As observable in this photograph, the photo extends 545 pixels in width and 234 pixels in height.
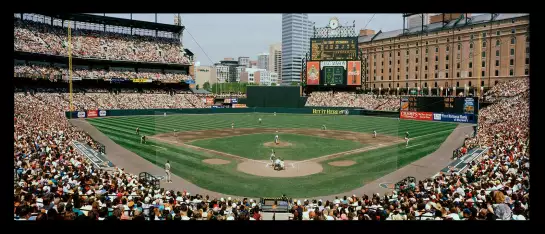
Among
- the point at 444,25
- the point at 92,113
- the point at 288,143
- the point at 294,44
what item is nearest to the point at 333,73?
the point at 444,25

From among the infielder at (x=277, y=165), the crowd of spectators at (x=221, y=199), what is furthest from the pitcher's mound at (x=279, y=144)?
the crowd of spectators at (x=221, y=199)

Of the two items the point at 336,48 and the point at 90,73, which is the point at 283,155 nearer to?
the point at 90,73

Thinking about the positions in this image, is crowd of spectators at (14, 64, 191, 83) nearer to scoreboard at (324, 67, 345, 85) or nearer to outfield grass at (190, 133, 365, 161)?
scoreboard at (324, 67, 345, 85)
